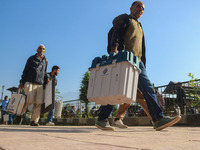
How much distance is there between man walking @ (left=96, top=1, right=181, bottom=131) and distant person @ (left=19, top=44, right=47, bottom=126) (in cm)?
241

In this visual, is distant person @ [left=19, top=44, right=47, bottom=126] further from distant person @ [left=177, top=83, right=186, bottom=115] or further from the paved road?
distant person @ [left=177, top=83, right=186, bottom=115]

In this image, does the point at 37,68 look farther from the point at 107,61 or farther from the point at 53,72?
the point at 107,61

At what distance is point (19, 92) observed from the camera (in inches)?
203

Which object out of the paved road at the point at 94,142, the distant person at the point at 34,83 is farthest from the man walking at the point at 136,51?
the distant person at the point at 34,83

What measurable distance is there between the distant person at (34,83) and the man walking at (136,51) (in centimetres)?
241

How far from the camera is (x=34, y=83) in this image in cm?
517

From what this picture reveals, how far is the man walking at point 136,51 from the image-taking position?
308cm

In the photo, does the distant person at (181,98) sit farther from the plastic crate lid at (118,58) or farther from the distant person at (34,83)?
the plastic crate lid at (118,58)

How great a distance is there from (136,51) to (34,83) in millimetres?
2923

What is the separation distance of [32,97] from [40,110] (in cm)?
45

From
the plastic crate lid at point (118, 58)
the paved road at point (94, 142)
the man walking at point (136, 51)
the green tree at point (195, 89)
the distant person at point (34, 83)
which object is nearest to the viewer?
the paved road at point (94, 142)

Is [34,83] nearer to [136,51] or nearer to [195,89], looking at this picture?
[136,51]

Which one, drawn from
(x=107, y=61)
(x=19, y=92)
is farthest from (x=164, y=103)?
(x=107, y=61)

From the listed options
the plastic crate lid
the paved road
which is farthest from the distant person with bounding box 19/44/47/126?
the paved road
